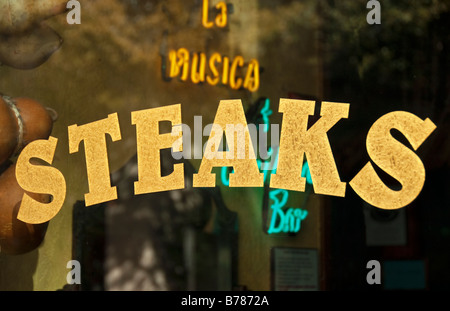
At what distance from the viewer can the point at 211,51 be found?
319 centimetres

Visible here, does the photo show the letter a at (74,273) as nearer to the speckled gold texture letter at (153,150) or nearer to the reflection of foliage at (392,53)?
the speckled gold texture letter at (153,150)

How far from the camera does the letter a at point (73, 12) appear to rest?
9.09 ft

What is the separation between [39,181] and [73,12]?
2.20 ft

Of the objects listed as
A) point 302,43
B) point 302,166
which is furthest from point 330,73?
point 302,166

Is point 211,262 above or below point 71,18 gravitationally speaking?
below

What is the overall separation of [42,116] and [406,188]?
138cm

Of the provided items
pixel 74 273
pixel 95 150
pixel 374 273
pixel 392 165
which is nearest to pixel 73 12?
pixel 95 150

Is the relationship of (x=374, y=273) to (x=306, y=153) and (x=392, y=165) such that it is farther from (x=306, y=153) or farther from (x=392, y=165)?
(x=306, y=153)

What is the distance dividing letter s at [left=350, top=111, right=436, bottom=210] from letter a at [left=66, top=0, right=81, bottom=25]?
121 centimetres

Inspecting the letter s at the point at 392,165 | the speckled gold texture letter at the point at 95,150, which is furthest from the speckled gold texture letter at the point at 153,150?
the letter s at the point at 392,165

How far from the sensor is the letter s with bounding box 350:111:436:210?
8.77 feet

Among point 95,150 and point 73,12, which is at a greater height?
point 73,12

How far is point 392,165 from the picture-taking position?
8.79 feet
